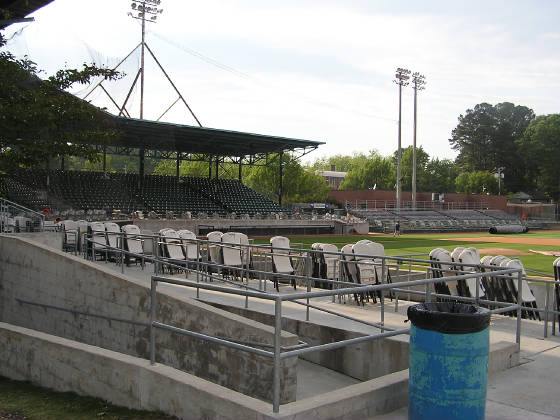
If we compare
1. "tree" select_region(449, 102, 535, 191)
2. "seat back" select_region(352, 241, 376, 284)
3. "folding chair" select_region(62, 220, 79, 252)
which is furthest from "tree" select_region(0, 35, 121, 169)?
"tree" select_region(449, 102, 535, 191)

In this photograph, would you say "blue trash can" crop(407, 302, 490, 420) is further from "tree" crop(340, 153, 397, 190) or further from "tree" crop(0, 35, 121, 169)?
"tree" crop(340, 153, 397, 190)

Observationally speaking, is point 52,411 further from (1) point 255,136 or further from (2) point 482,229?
(2) point 482,229

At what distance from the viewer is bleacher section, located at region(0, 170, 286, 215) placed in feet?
137

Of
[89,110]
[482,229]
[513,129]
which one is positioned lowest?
[482,229]

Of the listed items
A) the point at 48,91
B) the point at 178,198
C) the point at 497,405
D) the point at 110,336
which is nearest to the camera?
the point at 497,405

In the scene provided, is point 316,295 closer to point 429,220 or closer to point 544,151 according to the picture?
point 429,220

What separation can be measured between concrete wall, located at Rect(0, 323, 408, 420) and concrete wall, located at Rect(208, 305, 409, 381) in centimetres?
220

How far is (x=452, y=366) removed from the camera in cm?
467

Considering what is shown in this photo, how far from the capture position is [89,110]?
17.1 metres

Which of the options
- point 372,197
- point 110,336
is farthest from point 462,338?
point 372,197

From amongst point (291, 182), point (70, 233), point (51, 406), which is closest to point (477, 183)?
point (291, 182)

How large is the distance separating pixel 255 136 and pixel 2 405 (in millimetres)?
41067

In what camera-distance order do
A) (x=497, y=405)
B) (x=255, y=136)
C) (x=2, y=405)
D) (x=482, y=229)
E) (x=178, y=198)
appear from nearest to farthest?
1. (x=497, y=405)
2. (x=2, y=405)
3. (x=255, y=136)
4. (x=178, y=198)
5. (x=482, y=229)

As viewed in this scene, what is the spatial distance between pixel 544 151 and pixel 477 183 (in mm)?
19021
